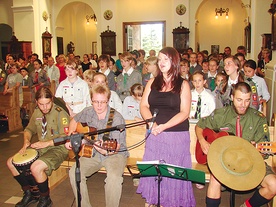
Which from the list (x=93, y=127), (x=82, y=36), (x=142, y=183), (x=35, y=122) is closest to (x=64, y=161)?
(x=35, y=122)

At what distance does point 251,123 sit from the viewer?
3.29m

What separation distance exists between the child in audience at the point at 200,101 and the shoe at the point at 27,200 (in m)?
2.40

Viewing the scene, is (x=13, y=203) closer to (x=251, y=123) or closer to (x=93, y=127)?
(x=93, y=127)

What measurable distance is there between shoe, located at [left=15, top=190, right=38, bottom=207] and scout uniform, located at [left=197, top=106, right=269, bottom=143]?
2373 millimetres

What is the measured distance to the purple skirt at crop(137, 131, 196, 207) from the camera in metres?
3.05

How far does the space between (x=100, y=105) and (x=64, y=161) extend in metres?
1.16

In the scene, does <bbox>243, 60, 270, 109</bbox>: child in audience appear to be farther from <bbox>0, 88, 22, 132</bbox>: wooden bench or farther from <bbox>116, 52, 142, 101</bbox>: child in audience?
<bbox>0, 88, 22, 132</bbox>: wooden bench

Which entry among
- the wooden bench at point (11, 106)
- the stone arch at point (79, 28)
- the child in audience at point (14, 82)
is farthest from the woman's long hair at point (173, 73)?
the stone arch at point (79, 28)

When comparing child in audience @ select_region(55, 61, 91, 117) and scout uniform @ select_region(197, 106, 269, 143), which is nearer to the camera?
scout uniform @ select_region(197, 106, 269, 143)

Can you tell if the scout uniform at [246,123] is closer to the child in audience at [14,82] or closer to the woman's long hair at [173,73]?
the woman's long hair at [173,73]

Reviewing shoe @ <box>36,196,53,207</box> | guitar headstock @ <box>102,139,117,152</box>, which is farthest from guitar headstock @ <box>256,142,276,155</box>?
shoe @ <box>36,196,53,207</box>

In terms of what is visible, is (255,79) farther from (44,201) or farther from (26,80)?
(26,80)

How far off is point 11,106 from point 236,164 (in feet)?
20.7

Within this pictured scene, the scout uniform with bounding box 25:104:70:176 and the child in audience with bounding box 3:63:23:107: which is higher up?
the child in audience with bounding box 3:63:23:107
